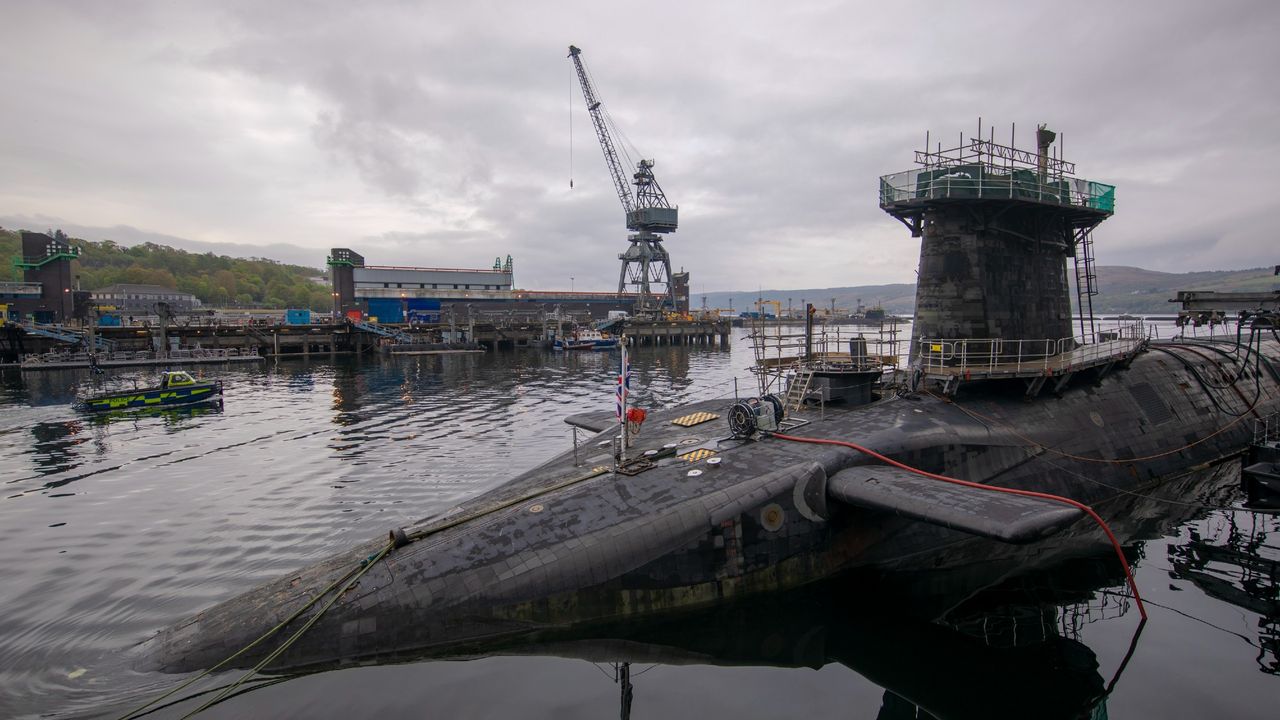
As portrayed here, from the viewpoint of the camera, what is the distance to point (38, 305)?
88.8 metres

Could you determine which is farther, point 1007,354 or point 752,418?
point 1007,354

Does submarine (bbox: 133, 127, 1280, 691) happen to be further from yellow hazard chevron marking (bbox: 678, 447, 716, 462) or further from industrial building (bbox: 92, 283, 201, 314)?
industrial building (bbox: 92, 283, 201, 314)

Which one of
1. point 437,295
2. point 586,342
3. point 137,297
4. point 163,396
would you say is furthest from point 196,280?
point 163,396

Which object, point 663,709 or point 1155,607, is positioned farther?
point 1155,607

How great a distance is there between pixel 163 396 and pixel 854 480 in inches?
1657

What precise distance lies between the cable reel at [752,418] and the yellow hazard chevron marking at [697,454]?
1.14 metres

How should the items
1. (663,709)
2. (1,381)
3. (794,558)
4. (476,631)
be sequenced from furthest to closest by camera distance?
(1,381), (794,558), (476,631), (663,709)

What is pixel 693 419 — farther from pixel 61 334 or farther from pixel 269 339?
pixel 61 334

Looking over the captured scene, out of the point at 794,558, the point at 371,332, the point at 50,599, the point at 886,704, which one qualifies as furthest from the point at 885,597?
the point at 371,332

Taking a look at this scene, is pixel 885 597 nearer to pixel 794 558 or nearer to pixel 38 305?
pixel 794 558

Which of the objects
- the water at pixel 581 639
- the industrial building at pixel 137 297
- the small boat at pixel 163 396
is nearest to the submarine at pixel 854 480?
the water at pixel 581 639

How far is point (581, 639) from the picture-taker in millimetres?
11781

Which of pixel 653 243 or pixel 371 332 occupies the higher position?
pixel 653 243

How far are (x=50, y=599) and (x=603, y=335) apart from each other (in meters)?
85.2
